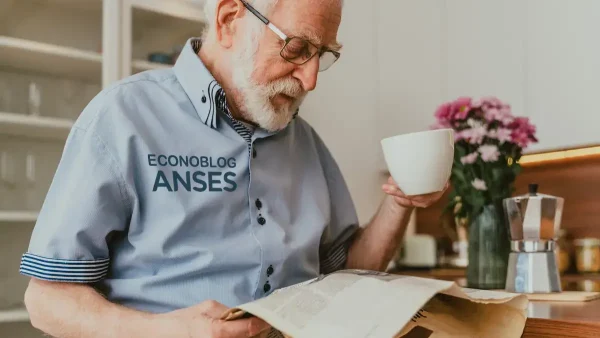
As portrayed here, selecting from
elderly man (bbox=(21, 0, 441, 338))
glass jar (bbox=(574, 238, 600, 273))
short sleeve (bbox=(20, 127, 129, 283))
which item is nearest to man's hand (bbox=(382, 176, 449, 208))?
elderly man (bbox=(21, 0, 441, 338))

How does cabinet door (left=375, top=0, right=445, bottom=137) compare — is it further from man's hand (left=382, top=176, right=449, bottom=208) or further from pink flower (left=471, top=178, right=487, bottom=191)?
man's hand (left=382, top=176, right=449, bottom=208)

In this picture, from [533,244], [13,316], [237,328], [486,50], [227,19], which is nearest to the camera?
[237,328]

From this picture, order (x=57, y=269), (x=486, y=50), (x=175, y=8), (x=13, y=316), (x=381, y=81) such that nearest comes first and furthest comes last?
(x=57, y=269)
(x=13, y=316)
(x=486, y=50)
(x=175, y=8)
(x=381, y=81)

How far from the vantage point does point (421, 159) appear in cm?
85

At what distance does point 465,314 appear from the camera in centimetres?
82

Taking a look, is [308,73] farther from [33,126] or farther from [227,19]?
[33,126]

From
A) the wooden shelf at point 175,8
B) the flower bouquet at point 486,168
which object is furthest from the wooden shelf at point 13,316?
the flower bouquet at point 486,168

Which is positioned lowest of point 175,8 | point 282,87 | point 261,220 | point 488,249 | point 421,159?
point 488,249

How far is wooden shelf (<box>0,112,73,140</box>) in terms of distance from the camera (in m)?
1.78

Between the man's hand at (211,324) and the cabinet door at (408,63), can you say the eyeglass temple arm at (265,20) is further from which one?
the cabinet door at (408,63)

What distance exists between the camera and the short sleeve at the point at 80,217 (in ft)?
2.64

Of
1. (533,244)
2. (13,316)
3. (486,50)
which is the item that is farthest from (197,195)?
(486,50)

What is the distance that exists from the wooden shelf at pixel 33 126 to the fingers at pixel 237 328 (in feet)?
4.41

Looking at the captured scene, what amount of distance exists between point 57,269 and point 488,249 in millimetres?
922
